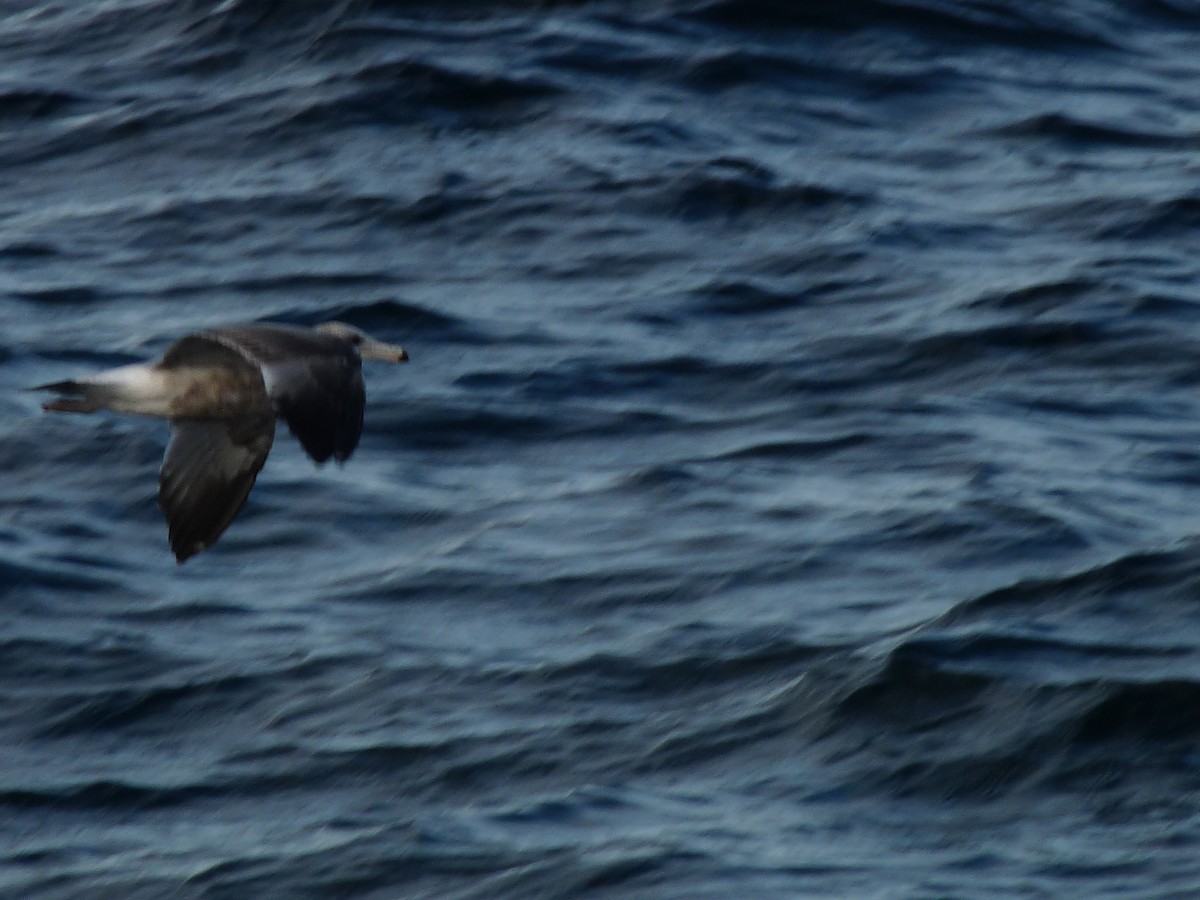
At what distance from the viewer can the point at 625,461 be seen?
34.9ft

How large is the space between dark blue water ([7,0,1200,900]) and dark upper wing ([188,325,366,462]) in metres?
1.99

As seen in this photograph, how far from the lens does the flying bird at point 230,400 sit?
22.6 ft

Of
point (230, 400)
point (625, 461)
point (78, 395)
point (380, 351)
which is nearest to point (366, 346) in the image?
point (380, 351)

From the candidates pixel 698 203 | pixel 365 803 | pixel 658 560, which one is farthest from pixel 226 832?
pixel 698 203

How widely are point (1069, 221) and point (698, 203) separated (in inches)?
69.8

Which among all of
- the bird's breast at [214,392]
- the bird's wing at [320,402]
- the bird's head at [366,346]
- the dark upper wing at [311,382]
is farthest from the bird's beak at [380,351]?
the bird's wing at [320,402]

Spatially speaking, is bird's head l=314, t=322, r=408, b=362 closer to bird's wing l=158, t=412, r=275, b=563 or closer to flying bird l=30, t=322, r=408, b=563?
flying bird l=30, t=322, r=408, b=563

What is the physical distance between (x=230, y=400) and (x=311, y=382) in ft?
2.92

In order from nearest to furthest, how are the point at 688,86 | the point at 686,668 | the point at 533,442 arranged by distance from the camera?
the point at 686,668 < the point at 533,442 < the point at 688,86

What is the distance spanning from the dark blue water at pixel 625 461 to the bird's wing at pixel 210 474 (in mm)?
1244

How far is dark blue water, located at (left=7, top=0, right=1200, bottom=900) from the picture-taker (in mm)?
8719

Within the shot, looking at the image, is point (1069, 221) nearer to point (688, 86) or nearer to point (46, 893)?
point (688, 86)

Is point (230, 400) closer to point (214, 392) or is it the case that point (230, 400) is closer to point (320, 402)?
point (214, 392)

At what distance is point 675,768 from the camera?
8836mm
